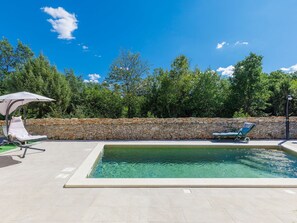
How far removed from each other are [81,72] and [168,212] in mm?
31177

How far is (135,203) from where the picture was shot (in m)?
3.41

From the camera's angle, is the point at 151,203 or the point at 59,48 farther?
the point at 59,48

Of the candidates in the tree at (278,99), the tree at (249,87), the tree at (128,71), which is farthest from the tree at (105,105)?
the tree at (278,99)

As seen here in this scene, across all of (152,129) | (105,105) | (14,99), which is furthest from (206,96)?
(14,99)

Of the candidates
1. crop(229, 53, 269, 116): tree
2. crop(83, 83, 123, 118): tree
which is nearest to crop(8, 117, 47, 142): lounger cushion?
crop(83, 83, 123, 118): tree

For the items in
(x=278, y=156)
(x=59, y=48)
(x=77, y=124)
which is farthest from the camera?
(x=59, y=48)

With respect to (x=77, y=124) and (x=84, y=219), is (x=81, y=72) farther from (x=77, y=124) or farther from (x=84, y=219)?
(x=84, y=219)

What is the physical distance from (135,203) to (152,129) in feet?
24.5

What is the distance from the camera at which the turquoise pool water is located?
5.75 metres

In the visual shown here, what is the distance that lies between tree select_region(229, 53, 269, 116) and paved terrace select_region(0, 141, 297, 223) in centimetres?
1645

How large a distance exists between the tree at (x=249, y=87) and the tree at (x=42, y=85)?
16.3 metres

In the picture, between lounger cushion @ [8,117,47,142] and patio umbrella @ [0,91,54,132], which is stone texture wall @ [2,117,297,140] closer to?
patio umbrella @ [0,91,54,132]

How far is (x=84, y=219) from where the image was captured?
2.90 m

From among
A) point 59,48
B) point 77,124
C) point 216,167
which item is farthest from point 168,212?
point 59,48
